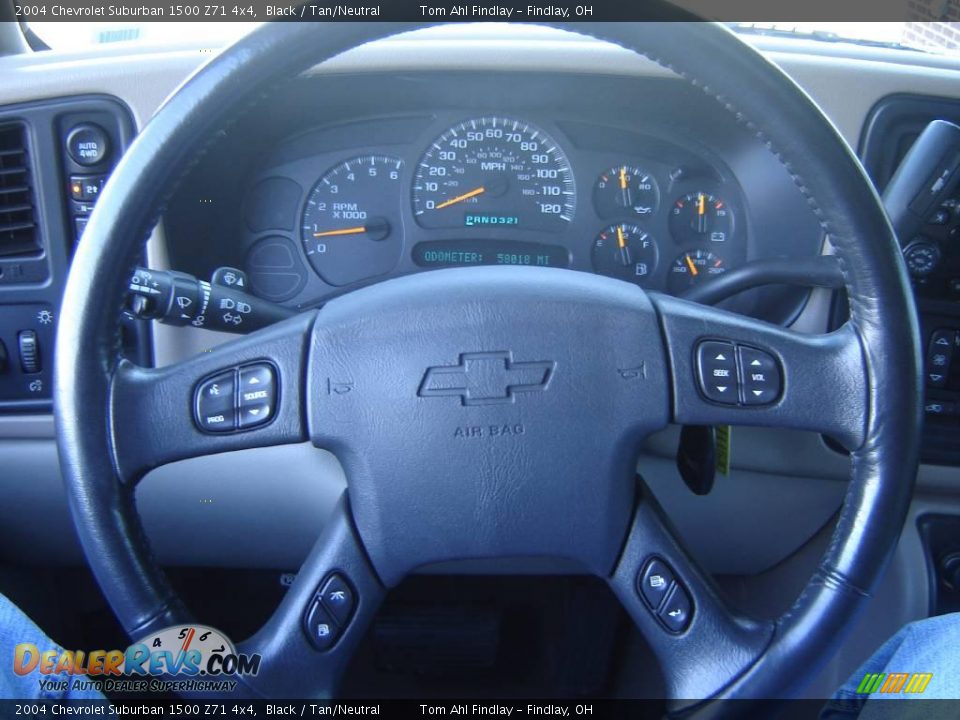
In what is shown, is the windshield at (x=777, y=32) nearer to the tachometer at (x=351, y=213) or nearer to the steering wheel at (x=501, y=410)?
the tachometer at (x=351, y=213)

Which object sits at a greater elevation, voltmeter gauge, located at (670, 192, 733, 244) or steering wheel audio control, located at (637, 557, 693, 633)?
voltmeter gauge, located at (670, 192, 733, 244)

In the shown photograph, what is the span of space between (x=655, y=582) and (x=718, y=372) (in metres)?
0.24

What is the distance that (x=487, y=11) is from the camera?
37.2 inches

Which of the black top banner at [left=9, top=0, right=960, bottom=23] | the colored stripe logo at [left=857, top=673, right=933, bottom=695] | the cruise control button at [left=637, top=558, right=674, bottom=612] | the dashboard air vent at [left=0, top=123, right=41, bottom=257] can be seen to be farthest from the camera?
the dashboard air vent at [left=0, top=123, right=41, bottom=257]

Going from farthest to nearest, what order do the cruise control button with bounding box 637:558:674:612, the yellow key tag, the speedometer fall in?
the speedometer < the yellow key tag < the cruise control button with bounding box 637:558:674:612

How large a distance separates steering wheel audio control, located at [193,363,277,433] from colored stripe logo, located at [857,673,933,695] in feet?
2.76

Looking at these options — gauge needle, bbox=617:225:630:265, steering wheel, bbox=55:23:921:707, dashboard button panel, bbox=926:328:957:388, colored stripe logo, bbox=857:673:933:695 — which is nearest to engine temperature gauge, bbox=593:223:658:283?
gauge needle, bbox=617:225:630:265

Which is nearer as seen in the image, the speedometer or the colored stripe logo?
the colored stripe logo

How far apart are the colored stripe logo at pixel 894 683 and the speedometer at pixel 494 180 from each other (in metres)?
0.94

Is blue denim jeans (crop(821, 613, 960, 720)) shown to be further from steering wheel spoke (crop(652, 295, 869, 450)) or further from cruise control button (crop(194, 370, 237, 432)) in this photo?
cruise control button (crop(194, 370, 237, 432))

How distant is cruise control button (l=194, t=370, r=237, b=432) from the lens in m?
0.98

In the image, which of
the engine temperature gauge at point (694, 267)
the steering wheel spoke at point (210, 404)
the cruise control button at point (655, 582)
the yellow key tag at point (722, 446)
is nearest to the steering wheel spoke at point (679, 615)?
the cruise control button at point (655, 582)

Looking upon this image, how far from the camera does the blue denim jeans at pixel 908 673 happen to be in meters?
1.08

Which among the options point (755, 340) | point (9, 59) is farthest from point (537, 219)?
point (9, 59)
